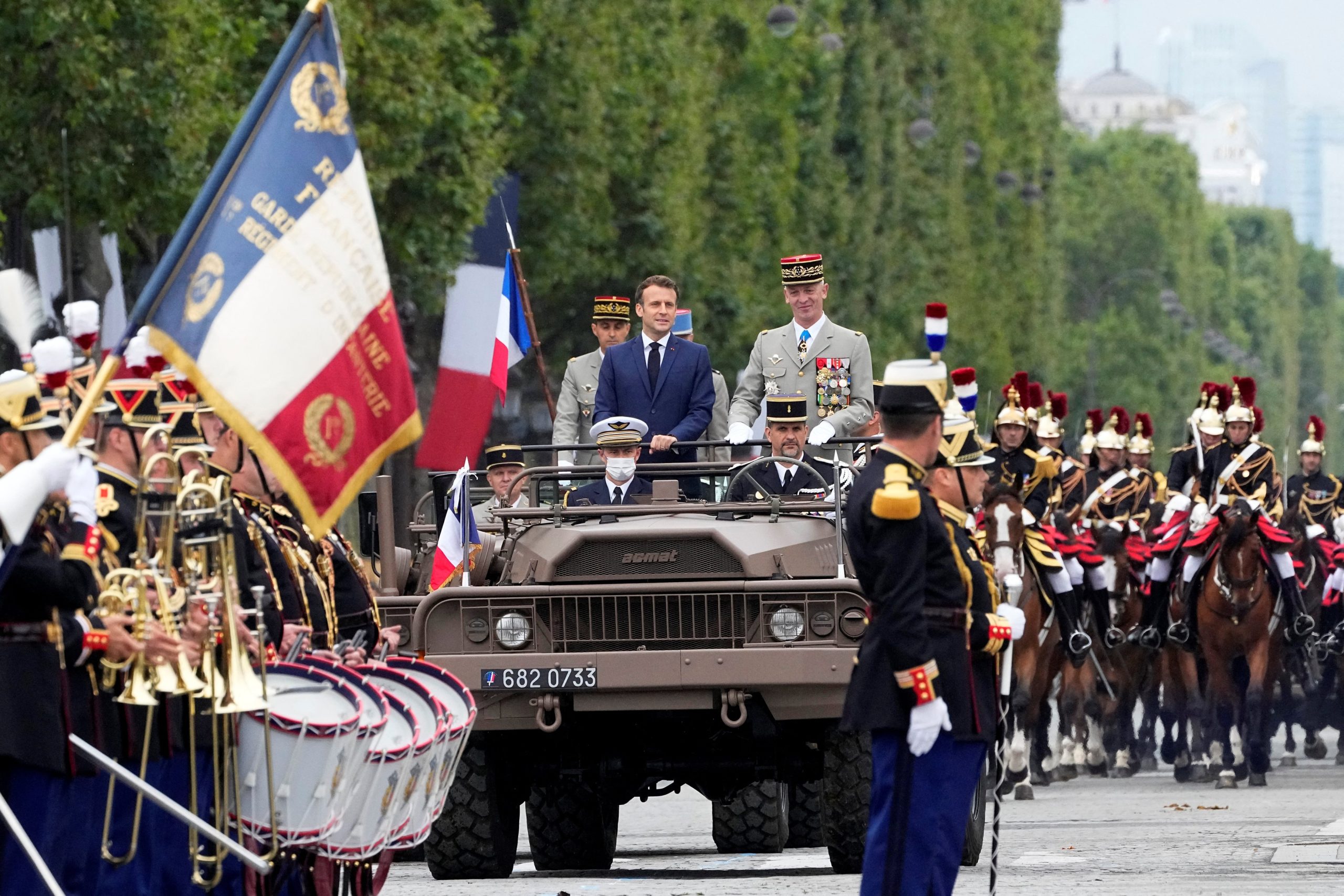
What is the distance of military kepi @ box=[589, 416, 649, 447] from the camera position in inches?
580

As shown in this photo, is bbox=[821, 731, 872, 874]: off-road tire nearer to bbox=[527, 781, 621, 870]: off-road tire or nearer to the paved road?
the paved road

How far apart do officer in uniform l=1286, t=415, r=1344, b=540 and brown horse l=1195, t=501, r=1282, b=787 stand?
4298mm

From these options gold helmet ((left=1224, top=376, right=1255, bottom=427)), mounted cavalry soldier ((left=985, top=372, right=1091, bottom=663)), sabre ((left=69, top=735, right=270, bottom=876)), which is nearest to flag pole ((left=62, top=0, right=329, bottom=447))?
sabre ((left=69, top=735, right=270, bottom=876))

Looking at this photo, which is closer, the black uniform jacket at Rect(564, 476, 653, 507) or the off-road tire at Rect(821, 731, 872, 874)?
the off-road tire at Rect(821, 731, 872, 874)

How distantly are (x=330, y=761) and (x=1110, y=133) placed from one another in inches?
4293

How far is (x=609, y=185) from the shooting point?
4169 centimetres

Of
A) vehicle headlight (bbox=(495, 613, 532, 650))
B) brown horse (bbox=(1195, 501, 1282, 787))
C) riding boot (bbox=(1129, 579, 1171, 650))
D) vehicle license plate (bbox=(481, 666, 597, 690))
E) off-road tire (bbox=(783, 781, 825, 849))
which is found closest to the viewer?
vehicle license plate (bbox=(481, 666, 597, 690))

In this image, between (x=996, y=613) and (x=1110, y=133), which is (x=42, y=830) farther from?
(x=1110, y=133)

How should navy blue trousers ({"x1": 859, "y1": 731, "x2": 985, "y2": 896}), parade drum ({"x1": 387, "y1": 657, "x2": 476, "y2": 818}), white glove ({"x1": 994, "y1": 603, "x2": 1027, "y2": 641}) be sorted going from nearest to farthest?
navy blue trousers ({"x1": 859, "y1": 731, "x2": 985, "y2": 896}) < parade drum ({"x1": 387, "y1": 657, "x2": 476, "y2": 818}) < white glove ({"x1": 994, "y1": 603, "x2": 1027, "y2": 641})

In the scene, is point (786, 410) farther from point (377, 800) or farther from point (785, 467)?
point (377, 800)

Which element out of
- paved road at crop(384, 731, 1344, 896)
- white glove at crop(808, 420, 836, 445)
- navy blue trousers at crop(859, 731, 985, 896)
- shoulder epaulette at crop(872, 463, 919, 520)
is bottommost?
paved road at crop(384, 731, 1344, 896)

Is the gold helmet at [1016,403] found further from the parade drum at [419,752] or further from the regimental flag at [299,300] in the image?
the regimental flag at [299,300]

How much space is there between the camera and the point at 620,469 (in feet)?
48.1

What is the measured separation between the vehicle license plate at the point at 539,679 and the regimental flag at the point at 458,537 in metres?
0.63
